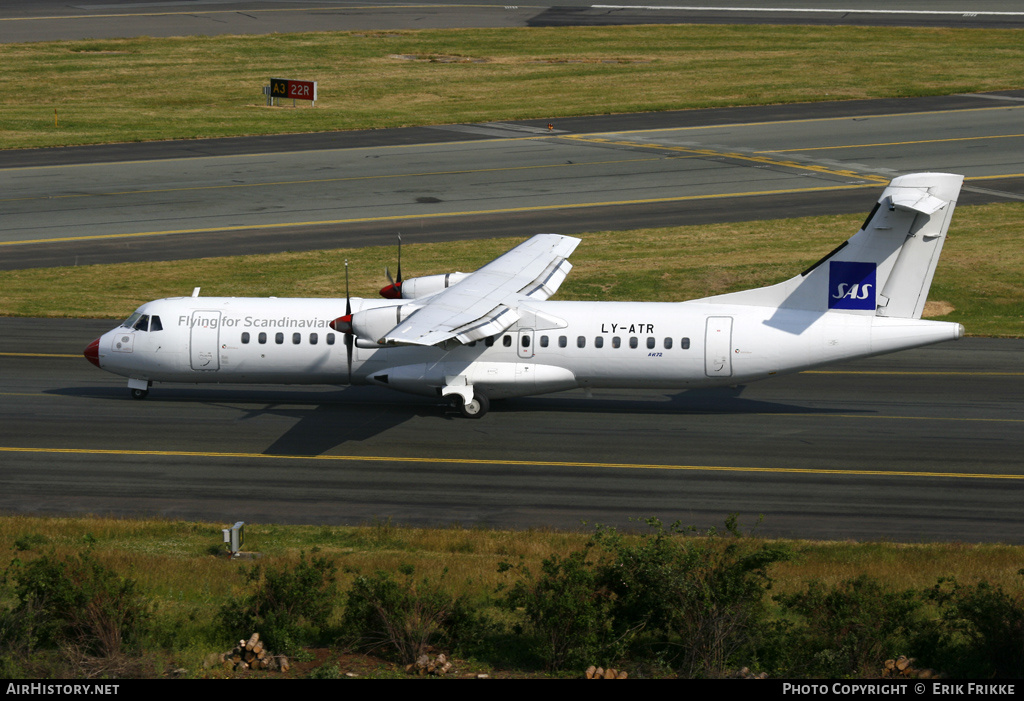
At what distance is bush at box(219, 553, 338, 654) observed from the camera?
61.5 feet

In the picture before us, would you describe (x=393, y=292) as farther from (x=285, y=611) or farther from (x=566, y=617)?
(x=566, y=617)

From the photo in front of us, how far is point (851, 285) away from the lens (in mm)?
32375

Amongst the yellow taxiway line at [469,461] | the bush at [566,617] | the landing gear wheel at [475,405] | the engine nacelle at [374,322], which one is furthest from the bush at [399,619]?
the landing gear wheel at [475,405]

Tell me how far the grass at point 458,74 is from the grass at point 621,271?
24.2 metres

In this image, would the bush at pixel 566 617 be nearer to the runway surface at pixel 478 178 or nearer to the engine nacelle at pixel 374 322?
the engine nacelle at pixel 374 322

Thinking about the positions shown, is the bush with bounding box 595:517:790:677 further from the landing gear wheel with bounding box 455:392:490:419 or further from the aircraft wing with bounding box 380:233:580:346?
the landing gear wheel with bounding box 455:392:490:419

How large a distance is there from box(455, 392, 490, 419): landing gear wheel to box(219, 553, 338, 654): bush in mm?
14372

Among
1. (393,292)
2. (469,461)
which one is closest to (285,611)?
(469,461)

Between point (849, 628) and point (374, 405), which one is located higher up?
point (374, 405)

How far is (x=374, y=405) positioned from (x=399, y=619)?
58.7 feet

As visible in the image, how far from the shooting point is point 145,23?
102 m

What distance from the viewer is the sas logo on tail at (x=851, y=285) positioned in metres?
32.2

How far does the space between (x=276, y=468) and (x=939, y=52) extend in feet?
256

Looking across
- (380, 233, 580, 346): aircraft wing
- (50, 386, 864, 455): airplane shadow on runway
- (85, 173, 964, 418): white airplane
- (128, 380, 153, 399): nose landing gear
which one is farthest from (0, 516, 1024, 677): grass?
(128, 380, 153, 399): nose landing gear
